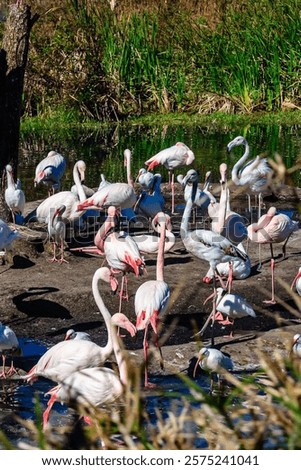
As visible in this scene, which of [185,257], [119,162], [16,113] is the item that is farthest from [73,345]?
[119,162]

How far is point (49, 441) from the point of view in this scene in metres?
3.09

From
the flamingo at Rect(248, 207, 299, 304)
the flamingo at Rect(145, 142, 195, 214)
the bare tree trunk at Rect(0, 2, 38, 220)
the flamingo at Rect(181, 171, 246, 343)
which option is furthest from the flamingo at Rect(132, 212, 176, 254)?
the flamingo at Rect(145, 142, 195, 214)

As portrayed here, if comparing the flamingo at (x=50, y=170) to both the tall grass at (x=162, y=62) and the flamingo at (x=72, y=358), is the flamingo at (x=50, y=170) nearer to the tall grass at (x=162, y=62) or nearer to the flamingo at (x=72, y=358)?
the flamingo at (x=72, y=358)

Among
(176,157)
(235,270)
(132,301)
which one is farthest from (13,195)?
(176,157)

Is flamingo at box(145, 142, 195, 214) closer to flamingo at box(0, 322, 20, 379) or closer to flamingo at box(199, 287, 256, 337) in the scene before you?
flamingo at box(199, 287, 256, 337)

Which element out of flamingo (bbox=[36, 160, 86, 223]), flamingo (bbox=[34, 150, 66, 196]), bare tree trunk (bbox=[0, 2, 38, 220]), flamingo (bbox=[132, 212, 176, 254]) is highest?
bare tree trunk (bbox=[0, 2, 38, 220])

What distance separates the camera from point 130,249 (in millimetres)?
7637

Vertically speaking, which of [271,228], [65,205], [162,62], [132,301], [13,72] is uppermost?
[162,62]

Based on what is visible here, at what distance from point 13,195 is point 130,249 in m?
1.95

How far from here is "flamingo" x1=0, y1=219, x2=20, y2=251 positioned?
7855mm

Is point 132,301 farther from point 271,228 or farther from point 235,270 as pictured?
point 271,228

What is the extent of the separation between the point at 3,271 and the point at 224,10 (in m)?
12.5

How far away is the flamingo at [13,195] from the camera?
30.1 feet

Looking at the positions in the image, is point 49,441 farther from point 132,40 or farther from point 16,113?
point 132,40
